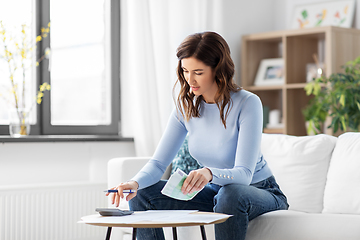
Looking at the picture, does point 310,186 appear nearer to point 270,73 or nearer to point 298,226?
point 298,226

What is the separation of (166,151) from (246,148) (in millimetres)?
332

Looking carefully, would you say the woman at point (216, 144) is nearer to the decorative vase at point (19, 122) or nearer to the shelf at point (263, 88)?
the decorative vase at point (19, 122)

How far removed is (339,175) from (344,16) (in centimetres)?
190

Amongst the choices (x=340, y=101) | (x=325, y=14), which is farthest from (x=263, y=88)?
(x=340, y=101)

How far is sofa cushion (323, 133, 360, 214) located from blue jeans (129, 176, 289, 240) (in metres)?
0.35

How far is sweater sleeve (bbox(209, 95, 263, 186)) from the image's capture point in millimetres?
1652

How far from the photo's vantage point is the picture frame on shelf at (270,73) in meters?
3.87

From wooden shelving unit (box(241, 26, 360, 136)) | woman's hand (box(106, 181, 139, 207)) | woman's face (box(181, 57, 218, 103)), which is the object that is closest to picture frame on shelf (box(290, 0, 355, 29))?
wooden shelving unit (box(241, 26, 360, 136))

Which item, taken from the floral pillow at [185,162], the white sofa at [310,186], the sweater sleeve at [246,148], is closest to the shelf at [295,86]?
the white sofa at [310,186]

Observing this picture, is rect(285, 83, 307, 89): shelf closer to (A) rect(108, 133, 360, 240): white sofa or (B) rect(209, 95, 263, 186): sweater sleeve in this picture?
(A) rect(108, 133, 360, 240): white sofa

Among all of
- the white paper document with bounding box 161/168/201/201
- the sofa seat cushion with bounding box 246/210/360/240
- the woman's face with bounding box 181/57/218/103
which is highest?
the woman's face with bounding box 181/57/218/103

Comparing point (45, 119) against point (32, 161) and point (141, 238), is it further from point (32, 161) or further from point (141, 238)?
point (141, 238)

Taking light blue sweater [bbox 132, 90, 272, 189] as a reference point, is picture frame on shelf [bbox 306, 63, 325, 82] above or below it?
above

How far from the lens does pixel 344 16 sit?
377cm
